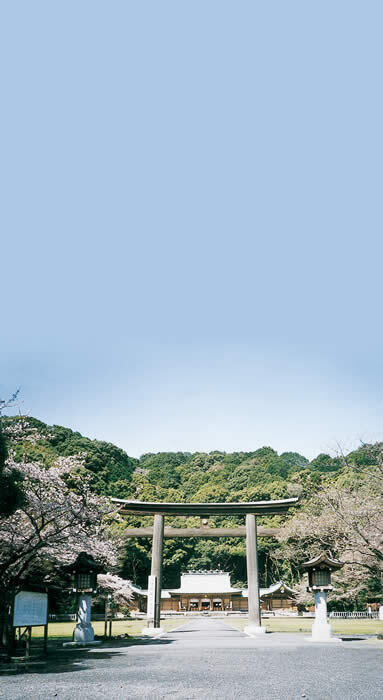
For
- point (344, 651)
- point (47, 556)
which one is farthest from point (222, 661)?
point (47, 556)

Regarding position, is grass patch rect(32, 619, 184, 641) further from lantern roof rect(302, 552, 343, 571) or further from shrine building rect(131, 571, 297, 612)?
shrine building rect(131, 571, 297, 612)

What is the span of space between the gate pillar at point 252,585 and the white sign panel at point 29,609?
40.4 feet

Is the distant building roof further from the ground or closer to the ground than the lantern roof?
closer to the ground

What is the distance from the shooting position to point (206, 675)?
348 inches

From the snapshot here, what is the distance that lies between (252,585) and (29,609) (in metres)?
13.8

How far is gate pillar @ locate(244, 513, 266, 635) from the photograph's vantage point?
2193cm

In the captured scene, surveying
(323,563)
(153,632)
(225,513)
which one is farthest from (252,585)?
(323,563)

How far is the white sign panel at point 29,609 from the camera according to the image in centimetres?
1063

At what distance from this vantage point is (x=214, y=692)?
23.5 feet

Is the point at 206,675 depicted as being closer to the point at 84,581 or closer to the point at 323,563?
the point at 84,581

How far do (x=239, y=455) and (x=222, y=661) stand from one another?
8325 centimetres

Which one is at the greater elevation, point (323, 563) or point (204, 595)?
point (323, 563)

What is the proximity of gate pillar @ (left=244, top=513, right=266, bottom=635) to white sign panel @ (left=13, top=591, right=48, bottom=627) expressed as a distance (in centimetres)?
1232

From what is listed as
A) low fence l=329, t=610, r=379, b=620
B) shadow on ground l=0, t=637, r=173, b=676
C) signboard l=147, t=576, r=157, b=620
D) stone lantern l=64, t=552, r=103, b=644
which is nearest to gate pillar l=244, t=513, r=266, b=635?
signboard l=147, t=576, r=157, b=620
